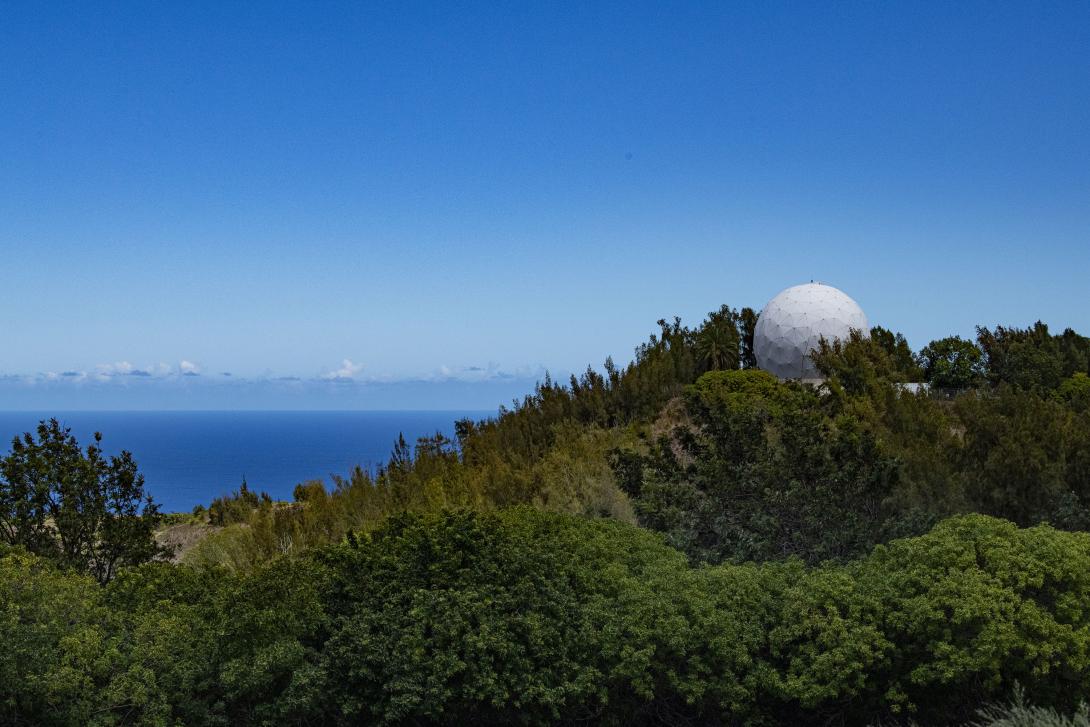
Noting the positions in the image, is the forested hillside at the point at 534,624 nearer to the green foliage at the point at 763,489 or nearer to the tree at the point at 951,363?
the green foliage at the point at 763,489

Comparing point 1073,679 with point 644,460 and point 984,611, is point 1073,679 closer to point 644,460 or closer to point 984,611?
point 984,611

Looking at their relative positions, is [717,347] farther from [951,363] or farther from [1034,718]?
[1034,718]

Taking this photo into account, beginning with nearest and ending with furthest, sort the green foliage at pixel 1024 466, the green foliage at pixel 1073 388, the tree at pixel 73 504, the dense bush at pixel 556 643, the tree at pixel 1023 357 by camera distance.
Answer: the dense bush at pixel 556 643, the tree at pixel 73 504, the green foliage at pixel 1024 466, the green foliage at pixel 1073 388, the tree at pixel 1023 357

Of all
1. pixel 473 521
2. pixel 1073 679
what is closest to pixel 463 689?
pixel 473 521

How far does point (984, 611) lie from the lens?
592 cm

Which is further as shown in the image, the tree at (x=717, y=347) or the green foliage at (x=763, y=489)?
the tree at (x=717, y=347)

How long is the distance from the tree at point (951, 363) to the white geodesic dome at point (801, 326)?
2.49 metres

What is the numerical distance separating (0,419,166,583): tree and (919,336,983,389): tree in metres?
24.7

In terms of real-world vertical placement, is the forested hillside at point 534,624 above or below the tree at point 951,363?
below

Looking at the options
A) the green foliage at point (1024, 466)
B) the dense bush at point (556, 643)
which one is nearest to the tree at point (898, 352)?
the green foliage at point (1024, 466)

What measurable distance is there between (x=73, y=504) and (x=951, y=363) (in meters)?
27.0

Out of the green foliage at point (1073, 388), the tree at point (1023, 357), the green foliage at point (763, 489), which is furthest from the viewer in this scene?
the tree at point (1023, 357)

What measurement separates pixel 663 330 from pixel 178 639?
949 inches

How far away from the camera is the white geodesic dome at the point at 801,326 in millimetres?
28359
